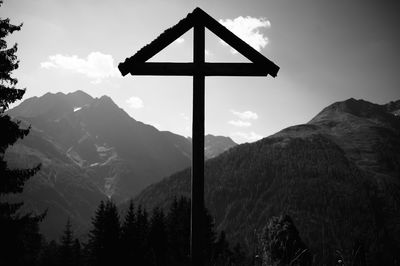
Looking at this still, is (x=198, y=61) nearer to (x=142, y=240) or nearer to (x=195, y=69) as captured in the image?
(x=195, y=69)

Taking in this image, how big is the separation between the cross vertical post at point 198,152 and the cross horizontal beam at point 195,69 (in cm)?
7

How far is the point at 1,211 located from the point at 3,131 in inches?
114

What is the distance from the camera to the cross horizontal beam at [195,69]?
518cm

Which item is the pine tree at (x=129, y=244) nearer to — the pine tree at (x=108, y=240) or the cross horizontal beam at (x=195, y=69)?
the pine tree at (x=108, y=240)

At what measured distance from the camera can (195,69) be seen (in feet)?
16.9

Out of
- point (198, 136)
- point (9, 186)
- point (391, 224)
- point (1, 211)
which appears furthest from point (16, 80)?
point (391, 224)

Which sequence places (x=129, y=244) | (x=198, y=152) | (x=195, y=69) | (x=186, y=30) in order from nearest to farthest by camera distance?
(x=198, y=152) → (x=195, y=69) → (x=186, y=30) → (x=129, y=244)

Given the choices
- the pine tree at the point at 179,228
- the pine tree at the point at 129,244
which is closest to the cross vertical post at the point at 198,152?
the pine tree at the point at 179,228

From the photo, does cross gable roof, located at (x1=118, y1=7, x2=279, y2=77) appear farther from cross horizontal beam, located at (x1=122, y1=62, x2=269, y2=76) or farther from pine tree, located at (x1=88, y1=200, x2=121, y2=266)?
pine tree, located at (x1=88, y1=200, x2=121, y2=266)

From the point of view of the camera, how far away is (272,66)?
5176mm

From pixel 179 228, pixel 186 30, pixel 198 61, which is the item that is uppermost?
pixel 186 30

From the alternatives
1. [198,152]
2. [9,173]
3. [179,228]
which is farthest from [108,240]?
[198,152]

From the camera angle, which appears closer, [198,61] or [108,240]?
[198,61]

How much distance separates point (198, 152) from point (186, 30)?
2.03 meters
